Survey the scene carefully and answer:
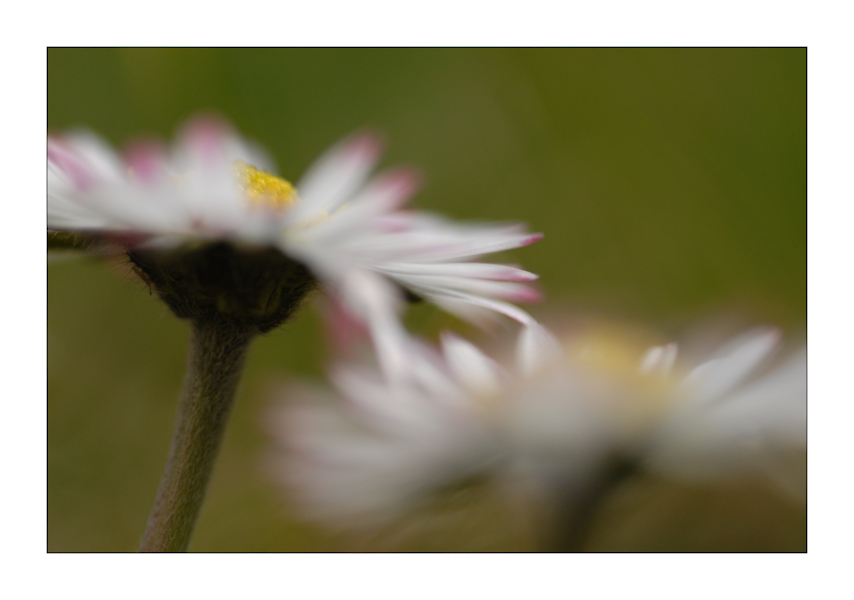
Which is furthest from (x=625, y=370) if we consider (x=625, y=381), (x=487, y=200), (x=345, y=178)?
(x=487, y=200)

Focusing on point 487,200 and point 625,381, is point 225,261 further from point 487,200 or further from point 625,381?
point 487,200

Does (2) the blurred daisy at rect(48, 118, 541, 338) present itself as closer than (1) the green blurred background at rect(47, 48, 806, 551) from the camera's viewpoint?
Yes

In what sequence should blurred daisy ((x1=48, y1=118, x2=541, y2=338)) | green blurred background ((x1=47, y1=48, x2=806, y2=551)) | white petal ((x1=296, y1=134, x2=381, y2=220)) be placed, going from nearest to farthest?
blurred daisy ((x1=48, y1=118, x2=541, y2=338)) → white petal ((x1=296, y1=134, x2=381, y2=220)) → green blurred background ((x1=47, y1=48, x2=806, y2=551))

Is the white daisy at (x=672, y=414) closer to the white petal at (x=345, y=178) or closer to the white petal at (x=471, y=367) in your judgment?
the white petal at (x=471, y=367)

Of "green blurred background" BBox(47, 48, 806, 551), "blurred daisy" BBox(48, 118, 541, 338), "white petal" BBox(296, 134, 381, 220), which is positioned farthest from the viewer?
"green blurred background" BBox(47, 48, 806, 551)

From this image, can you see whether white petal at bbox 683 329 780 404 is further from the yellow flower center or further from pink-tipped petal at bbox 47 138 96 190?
pink-tipped petal at bbox 47 138 96 190

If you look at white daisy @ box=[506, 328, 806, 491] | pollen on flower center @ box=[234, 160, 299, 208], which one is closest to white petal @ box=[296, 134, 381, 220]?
pollen on flower center @ box=[234, 160, 299, 208]
